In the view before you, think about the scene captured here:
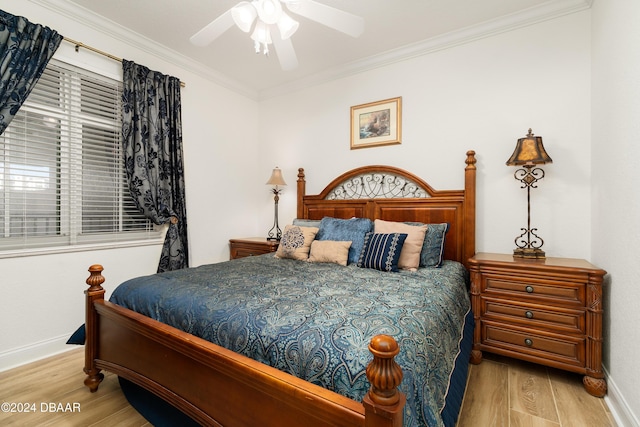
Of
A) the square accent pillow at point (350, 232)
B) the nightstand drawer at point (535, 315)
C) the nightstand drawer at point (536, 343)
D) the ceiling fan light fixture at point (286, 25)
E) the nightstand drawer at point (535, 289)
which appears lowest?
the nightstand drawer at point (536, 343)

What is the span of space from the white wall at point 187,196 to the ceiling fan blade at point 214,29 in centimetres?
139

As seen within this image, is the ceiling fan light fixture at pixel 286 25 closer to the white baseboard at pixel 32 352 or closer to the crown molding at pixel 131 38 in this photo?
the crown molding at pixel 131 38

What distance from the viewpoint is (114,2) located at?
2400mm

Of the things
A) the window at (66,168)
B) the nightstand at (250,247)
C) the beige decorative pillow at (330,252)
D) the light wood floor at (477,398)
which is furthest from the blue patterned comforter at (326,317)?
the nightstand at (250,247)

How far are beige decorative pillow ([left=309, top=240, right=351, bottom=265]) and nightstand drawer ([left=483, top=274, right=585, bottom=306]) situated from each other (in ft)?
3.54

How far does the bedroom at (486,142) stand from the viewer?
5.73 feet

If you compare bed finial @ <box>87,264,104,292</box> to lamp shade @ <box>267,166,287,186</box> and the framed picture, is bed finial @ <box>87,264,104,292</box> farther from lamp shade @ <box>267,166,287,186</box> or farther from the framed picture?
the framed picture

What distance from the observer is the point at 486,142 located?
8.75 feet

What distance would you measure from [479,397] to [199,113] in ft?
12.3

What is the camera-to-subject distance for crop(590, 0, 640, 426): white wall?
4.93 feet

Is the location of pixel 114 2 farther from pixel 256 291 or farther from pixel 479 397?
pixel 479 397

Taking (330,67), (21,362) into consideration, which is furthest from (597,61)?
(21,362)

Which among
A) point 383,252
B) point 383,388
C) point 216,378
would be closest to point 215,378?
point 216,378

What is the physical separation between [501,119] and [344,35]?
1643 millimetres
